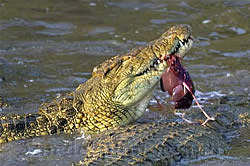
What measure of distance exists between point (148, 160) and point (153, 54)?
1.06 metres

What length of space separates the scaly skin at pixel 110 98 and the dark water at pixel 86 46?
0.19 m

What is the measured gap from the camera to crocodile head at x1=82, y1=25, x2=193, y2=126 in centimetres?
474

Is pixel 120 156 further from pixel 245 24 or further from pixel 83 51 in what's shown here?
pixel 245 24

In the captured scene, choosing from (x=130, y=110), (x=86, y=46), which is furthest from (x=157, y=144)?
(x=86, y=46)

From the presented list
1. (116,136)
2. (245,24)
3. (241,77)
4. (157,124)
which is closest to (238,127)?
(157,124)

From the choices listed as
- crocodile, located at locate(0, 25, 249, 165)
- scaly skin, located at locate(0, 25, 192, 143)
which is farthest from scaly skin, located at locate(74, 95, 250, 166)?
scaly skin, located at locate(0, 25, 192, 143)

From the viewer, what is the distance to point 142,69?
4.74m

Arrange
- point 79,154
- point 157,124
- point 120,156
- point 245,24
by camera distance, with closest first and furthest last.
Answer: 1. point 120,156
2. point 79,154
3. point 157,124
4. point 245,24

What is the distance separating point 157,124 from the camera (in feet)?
15.3

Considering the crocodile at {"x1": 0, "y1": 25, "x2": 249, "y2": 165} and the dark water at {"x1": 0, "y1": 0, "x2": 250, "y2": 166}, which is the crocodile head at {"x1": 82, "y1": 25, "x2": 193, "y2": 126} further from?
the dark water at {"x1": 0, "y1": 0, "x2": 250, "y2": 166}

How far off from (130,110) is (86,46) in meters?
3.90

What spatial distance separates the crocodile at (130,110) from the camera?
4.44 m

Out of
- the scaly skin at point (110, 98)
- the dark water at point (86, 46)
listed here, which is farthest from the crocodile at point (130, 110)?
the dark water at point (86, 46)

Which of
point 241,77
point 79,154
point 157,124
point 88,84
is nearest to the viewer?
point 79,154
